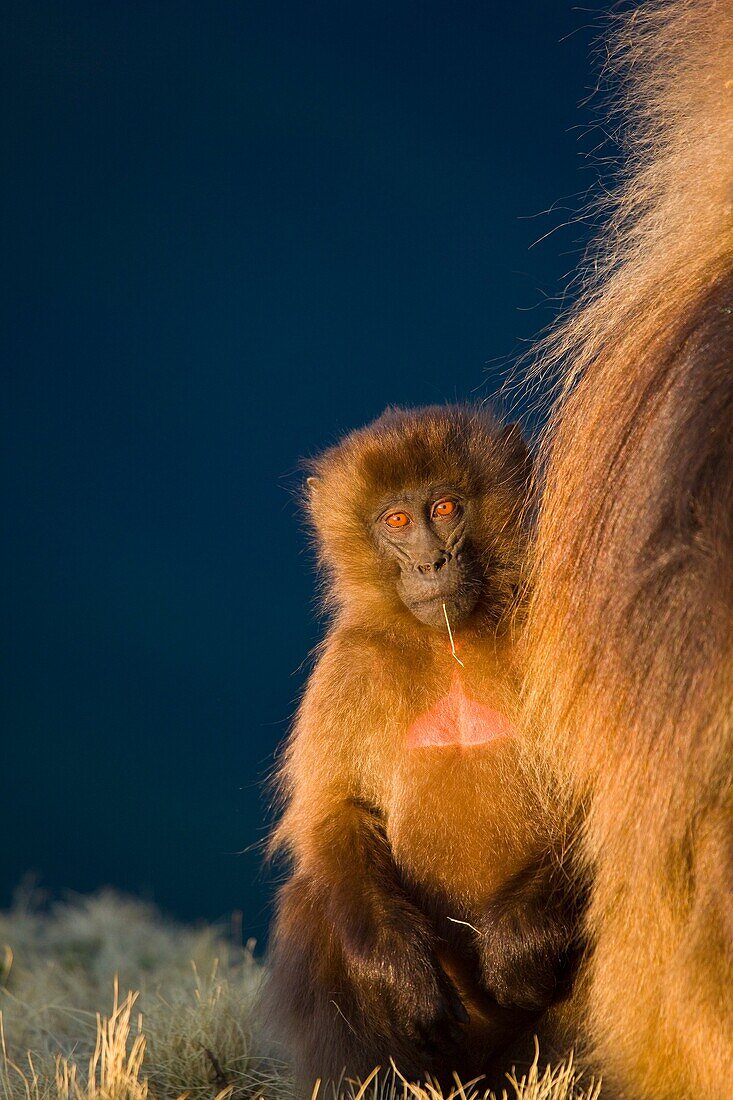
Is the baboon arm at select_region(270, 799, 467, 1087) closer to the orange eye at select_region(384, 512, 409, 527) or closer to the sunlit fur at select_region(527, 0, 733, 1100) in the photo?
the sunlit fur at select_region(527, 0, 733, 1100)

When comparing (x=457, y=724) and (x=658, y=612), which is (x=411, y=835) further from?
(x=658, y=612)

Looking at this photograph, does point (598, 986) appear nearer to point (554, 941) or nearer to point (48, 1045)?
point (554, 941)

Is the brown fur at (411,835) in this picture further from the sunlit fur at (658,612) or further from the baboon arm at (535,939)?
the sunlit fur at (658,612)

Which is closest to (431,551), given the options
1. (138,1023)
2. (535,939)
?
(535,939)

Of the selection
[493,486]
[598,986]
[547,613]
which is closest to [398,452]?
[493,486]

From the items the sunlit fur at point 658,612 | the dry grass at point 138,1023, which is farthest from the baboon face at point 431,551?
the dry grass at point 138,1023

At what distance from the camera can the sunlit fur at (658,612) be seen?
6.18ft

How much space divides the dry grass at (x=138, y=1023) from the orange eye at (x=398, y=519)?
1.21m

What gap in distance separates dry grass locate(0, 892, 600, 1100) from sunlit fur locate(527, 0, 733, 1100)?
1.14ft

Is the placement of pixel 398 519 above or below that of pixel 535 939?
above

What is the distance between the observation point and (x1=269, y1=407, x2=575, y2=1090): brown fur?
8.29ft

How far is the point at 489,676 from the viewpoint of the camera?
A: 2803 mm

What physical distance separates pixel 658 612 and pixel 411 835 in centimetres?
103

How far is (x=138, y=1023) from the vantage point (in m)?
3.06
